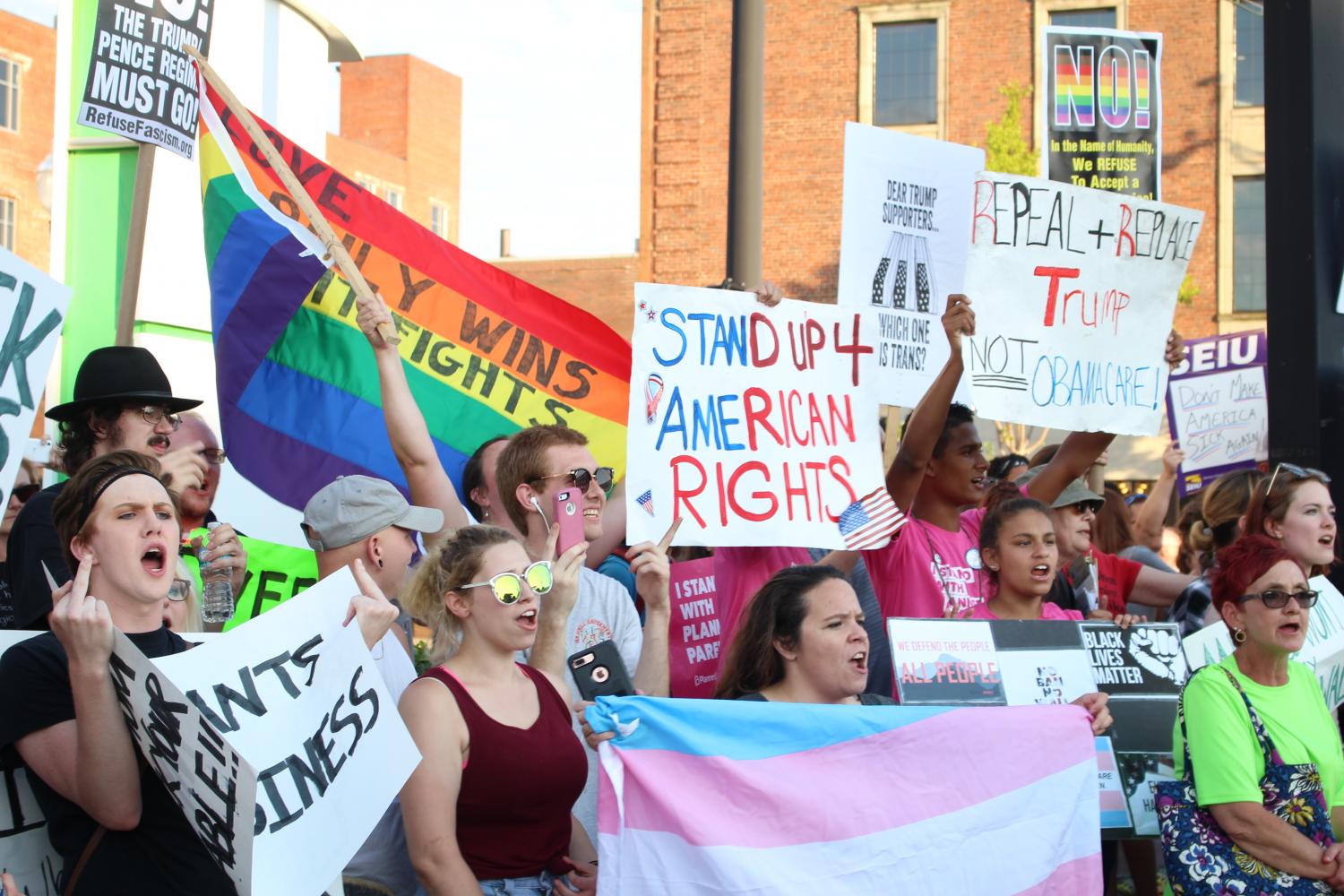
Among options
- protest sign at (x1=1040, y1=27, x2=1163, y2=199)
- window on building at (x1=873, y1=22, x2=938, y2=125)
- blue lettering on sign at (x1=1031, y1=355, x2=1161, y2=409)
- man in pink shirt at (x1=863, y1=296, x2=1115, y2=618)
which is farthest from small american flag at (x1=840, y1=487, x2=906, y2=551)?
window on building at (x1=873, y1=22, x2=938, y2=125)

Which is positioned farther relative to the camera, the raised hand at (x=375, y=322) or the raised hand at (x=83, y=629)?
the raised hand at (x=375, y=322)

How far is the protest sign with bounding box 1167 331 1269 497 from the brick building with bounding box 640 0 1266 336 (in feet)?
54.1

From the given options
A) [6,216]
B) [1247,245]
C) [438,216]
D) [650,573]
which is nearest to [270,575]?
[650,573]

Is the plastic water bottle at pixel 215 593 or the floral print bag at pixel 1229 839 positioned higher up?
the plastic water bottle at pixel 215 593

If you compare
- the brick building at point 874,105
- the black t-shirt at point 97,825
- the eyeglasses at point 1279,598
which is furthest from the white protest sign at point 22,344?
the brick building at point 874,105

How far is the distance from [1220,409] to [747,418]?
216 inches

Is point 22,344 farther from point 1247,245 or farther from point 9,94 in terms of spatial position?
point 9,94

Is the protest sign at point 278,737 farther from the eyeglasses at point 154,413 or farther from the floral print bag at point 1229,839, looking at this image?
the floral print bag at point 1229,839

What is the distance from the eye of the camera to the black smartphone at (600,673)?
12.2ft

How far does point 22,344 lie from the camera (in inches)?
152

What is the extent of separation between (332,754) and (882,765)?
1.52 metres

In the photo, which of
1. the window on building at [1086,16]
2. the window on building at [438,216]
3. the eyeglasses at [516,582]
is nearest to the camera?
the eyeglasses at [516,582]

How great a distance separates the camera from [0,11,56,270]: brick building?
94.0ft

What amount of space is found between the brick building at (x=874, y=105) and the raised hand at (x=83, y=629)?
74.8ft
